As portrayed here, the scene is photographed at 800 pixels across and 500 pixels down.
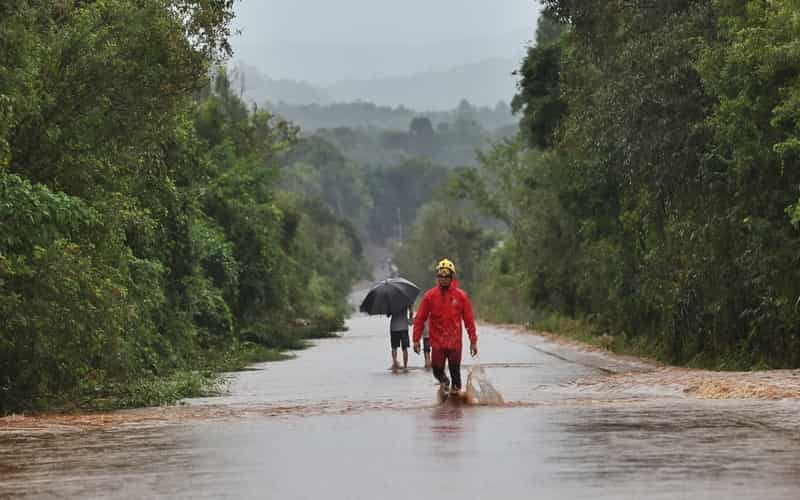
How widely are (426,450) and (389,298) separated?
723 inches

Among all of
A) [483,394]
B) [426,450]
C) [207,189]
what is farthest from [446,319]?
[207,189]

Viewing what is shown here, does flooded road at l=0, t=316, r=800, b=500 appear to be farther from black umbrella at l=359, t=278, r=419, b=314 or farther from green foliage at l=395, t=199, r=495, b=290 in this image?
green foliage at l=395, t=199, r=495, b=290

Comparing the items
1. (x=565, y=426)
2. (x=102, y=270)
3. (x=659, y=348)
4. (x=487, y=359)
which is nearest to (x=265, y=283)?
(x=487, y=359)

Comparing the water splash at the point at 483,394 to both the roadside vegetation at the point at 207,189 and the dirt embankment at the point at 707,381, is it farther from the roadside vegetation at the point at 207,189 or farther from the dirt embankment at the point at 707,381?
the roadside vegetation at the point at 207,189

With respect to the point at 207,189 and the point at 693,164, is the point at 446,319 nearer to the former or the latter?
the point at 693,164

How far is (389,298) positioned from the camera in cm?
3219

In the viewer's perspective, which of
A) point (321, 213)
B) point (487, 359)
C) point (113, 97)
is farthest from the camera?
point (321, 213)

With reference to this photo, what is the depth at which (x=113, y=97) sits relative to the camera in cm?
2545

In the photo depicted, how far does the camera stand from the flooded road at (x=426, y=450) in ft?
36.8

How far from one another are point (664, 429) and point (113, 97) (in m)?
13.4

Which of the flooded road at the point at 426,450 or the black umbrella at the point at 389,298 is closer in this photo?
the flooded road at the point at 426,450

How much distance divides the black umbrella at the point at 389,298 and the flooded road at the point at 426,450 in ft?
29.5

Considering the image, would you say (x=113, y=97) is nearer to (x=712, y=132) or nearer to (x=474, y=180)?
(x=712, y=132)

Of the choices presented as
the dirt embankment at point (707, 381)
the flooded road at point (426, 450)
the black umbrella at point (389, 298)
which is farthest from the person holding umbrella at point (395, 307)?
the flooded road at point (426, 450)
